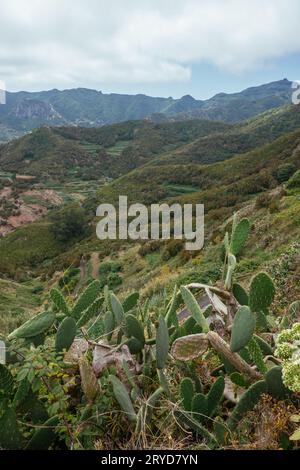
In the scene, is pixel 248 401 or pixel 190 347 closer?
pixel 248 401

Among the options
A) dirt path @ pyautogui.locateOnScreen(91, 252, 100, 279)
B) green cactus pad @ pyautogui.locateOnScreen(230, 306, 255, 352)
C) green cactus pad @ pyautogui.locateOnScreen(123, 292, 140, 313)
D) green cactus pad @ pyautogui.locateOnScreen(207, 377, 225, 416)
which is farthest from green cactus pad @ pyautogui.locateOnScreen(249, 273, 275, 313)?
dirt path @ pyautogui.locateOnScreen(91, 252, 100, 279)

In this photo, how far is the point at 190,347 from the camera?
2.72 m

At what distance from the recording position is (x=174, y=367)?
124 inches

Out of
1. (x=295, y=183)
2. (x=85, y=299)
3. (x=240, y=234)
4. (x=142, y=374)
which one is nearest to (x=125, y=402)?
(x=142, y=374)

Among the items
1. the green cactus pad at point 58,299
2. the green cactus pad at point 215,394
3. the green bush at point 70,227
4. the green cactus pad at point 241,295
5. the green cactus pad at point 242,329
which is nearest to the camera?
the green cactus pad at point 242,329

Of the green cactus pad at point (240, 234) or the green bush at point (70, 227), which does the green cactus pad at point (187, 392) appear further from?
the green bush at point (70, 227)

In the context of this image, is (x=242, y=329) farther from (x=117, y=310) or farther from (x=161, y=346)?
(x=117, y=310)

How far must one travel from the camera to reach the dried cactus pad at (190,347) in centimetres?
269

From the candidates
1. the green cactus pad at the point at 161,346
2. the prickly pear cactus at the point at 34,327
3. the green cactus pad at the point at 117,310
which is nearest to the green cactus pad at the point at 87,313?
the green cactus pad at the point at 117,310

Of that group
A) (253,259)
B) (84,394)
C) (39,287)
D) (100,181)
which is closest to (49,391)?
(84,394)

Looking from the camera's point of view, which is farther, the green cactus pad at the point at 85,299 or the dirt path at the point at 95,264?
the dirt path at the point at 95,264

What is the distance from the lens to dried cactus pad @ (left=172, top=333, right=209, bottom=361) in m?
2.69

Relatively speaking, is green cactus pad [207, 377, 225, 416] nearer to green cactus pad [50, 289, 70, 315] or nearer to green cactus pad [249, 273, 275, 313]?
green cactus pad [249, 273, 275, 313]
